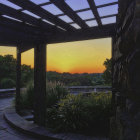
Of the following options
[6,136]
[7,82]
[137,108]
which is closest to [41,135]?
[6,136]

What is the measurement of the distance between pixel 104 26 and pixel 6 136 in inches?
116

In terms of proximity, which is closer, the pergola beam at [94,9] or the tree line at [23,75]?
the pergola beam at [94,9]

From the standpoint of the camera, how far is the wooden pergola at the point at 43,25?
2.39 meters

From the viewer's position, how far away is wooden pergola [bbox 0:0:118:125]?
2.39 metres

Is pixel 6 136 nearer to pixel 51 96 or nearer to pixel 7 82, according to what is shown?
pixel 51 96

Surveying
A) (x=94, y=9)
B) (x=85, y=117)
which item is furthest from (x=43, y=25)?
(x=85, y=117)

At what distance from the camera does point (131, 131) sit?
84 cm

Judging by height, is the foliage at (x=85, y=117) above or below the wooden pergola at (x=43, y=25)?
below

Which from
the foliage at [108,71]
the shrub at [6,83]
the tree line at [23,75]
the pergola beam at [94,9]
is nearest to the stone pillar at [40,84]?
the pergola beam at [94,9]

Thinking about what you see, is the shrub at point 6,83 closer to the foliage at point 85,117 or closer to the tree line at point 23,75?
the tree line at point 23,75

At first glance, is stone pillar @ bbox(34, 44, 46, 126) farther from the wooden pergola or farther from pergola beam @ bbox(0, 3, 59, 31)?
pergola beam @ bbox(0, 3, 59, 31)

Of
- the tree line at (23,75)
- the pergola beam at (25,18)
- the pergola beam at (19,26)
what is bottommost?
the tree line at (23,75)

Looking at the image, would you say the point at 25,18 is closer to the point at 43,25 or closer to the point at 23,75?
the point at 43,25

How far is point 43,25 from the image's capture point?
10.7ft
